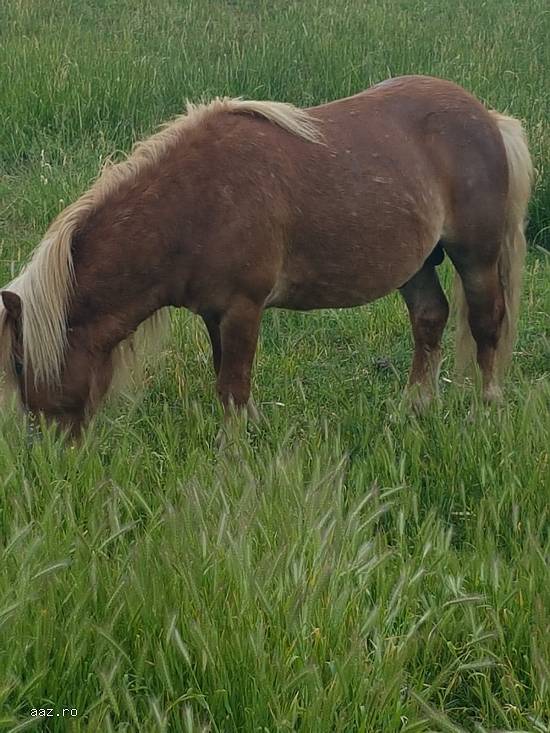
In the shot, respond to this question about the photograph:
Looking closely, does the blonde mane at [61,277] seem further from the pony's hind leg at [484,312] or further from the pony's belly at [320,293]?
the pony's hind leg at [484,312]

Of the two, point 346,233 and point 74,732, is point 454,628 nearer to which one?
point 74,732

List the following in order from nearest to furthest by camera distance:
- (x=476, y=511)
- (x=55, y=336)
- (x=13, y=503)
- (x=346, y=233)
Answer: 1. (x=13, y=503)
2. (x=476, y=511)
3. (x=55, y=336)
4. (x=346, y=233)

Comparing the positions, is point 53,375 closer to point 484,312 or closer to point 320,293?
point 320,293

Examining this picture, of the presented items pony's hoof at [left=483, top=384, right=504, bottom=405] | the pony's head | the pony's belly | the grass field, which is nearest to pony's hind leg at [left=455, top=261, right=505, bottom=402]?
pony's hoof at [left=483, top=384, right=504, bottom=405]

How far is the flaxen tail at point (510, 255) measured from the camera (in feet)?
14.9

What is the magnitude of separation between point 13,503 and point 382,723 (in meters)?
1.18

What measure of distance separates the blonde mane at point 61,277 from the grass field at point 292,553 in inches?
12.8

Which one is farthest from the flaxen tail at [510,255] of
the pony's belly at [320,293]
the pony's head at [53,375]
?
the pony's head at [53,375]

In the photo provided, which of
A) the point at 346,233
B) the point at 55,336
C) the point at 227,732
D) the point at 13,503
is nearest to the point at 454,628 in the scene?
the point at 227,732

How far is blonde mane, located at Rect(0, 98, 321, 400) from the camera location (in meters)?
3.38

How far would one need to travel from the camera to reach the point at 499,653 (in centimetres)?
219

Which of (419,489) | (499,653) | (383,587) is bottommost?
(419,489)

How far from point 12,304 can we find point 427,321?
2.34 metres

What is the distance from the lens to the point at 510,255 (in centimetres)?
469
